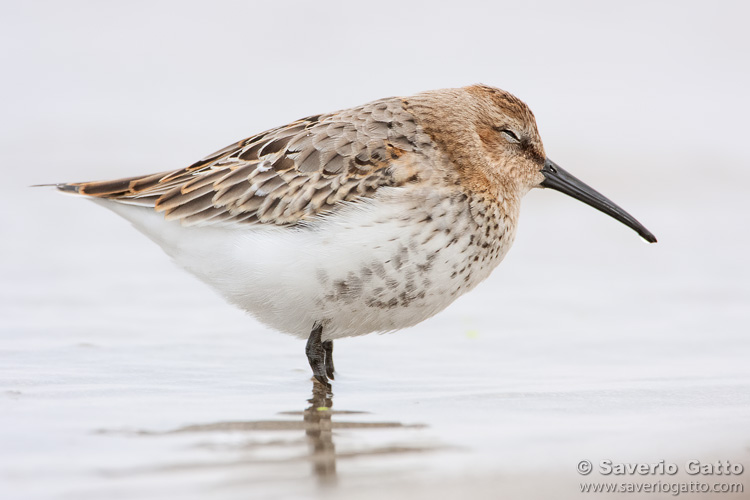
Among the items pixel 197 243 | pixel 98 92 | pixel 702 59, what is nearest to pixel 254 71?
pixel 98 92

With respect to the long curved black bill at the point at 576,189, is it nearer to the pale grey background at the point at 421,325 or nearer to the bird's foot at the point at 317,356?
the pale grey background at the point at 421,325

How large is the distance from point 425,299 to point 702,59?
10.0m

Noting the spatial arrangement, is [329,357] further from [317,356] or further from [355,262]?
[355,262]

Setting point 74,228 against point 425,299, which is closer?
point 425,299

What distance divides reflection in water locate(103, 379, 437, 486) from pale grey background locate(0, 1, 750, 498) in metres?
0.02

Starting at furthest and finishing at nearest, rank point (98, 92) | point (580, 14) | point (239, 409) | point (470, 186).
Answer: point (580, 14) < point (98, 92) < point (470, 186) < point (239, 409)

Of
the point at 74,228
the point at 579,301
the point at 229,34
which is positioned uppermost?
the point at 229,34

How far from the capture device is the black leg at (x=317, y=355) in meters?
5.16

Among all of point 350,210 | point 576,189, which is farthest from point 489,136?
point 350,210

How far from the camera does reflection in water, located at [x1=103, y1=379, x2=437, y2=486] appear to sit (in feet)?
12.4

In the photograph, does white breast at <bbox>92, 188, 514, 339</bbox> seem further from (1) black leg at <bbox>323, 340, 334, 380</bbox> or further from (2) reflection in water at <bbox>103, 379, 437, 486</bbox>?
(2) reflection in water at <bbox>103, 379, 437, 486</bbox>

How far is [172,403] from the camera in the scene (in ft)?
15.5

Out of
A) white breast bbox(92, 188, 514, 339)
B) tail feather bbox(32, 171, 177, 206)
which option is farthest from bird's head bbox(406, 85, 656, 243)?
tail feather bbox(32, 171, 177, 206)

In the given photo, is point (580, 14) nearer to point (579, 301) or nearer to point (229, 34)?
point (229, 34)
